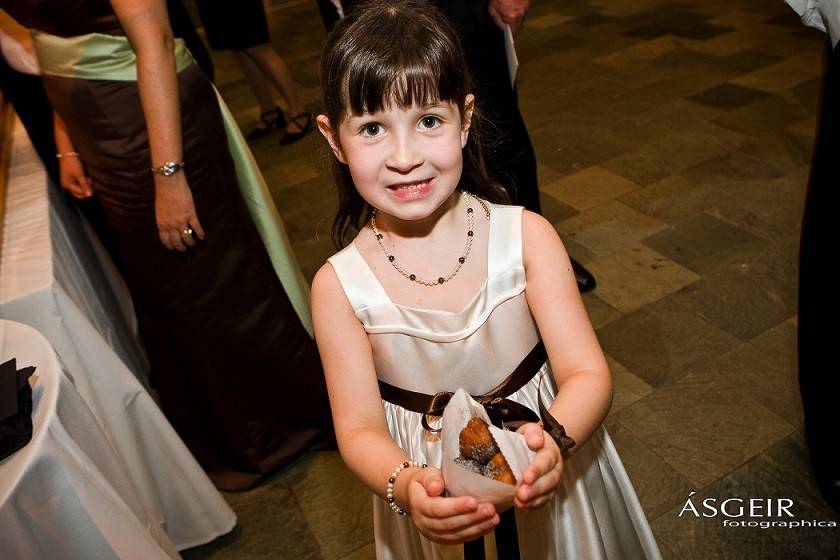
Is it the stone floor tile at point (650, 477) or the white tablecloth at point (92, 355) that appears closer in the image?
the white tablecloth at point (92, 355)

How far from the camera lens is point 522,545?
1.41 meters

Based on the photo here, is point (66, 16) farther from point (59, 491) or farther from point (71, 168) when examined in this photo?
point (59, 491)

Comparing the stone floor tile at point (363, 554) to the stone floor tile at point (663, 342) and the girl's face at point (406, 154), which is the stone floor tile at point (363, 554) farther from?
the girl's face at point (406, 154)

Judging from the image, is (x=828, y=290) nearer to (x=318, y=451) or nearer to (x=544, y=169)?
(x=318, y=451)

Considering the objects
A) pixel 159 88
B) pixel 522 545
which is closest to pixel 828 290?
pixel 522 545

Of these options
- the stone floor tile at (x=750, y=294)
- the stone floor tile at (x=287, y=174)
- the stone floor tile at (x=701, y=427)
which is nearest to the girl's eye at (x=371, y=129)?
the stone floor tile at (x=701, y=427)

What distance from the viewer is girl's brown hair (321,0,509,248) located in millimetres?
1132

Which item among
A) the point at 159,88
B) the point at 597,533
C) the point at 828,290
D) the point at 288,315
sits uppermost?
the point at 159,88

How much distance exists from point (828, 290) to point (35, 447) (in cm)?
169

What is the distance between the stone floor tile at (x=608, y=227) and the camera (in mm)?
3332

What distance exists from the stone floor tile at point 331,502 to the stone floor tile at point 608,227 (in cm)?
161

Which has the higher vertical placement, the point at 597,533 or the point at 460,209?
the point at 460,209

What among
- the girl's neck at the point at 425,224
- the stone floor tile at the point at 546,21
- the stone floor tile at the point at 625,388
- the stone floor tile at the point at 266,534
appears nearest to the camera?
the girl's neck at the point at 425,224

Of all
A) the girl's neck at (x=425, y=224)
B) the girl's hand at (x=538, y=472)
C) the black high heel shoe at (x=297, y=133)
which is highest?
the girl's neck at (x=425, y=224)
